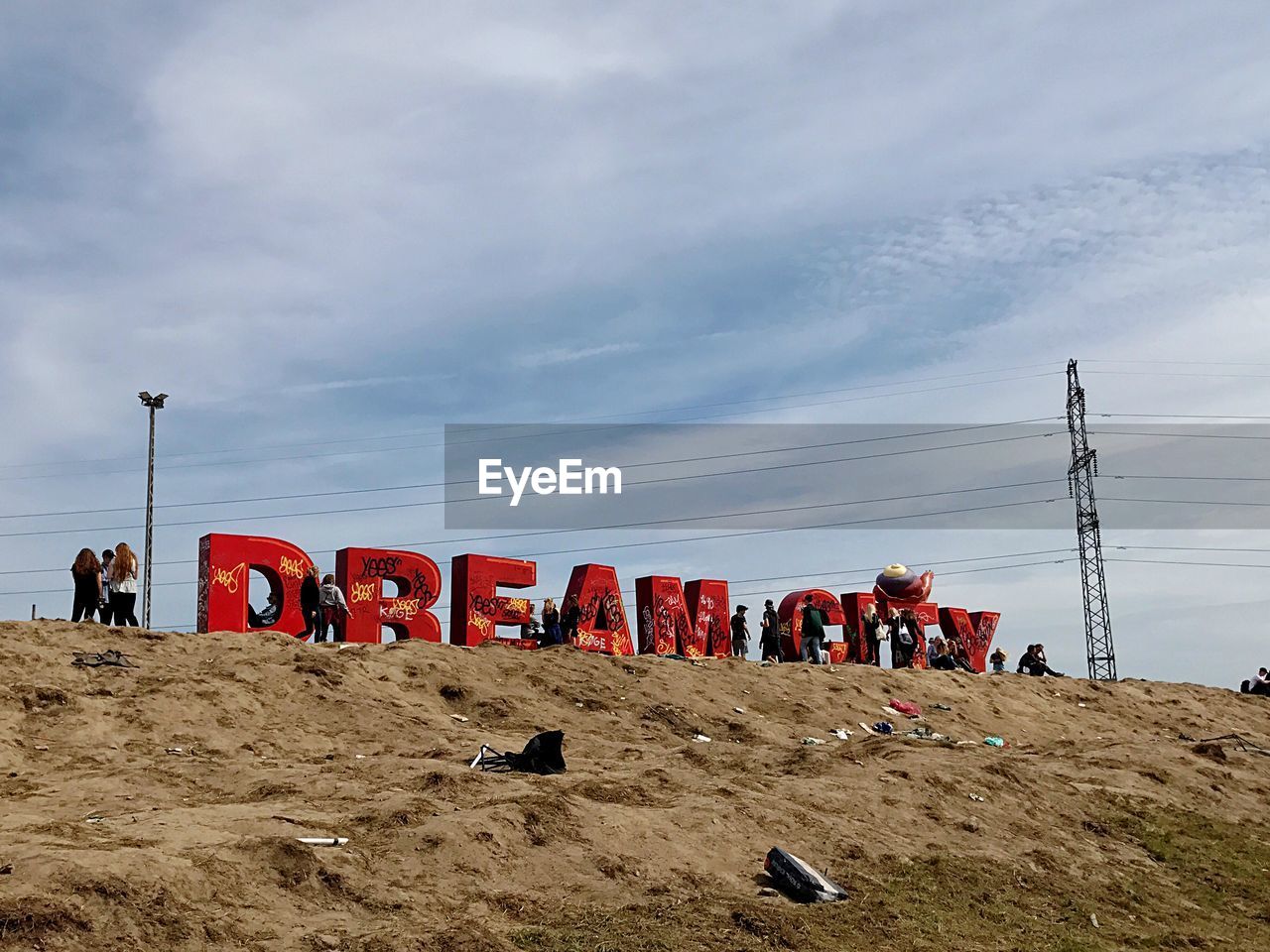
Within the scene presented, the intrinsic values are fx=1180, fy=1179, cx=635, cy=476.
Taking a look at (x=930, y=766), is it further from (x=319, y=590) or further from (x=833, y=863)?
(x=319, y=590)

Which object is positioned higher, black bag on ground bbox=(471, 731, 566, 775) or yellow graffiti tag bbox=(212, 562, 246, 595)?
yellow graffiti tag bbox=(212, 562, 246, 595)

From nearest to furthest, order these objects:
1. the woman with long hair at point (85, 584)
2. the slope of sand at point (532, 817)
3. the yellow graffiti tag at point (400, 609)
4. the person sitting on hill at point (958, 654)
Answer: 1. the slope of sand at point (532, 817)
2. the woman with long hair at point (85, 584)
3. the yellow graffiti tag at point (400, 609)
4. the person sitting on hill at point (958, 654)

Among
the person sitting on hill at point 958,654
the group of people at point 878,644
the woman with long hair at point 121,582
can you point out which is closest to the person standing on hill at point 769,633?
the group of people at point 878,644

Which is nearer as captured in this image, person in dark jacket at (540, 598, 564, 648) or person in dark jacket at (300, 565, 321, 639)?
person in dark jacket at (300, 565, 321, 639)

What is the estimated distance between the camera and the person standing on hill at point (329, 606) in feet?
79.6

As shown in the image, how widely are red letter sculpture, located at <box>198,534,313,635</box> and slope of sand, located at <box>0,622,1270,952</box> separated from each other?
171 cm

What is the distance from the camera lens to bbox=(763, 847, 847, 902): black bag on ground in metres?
12.4

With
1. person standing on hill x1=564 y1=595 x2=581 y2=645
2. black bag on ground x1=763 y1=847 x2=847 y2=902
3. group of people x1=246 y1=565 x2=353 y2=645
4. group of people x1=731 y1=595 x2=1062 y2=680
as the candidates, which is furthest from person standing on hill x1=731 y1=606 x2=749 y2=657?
black bag on ground x1=763 y1=847 x2=847 y2=902

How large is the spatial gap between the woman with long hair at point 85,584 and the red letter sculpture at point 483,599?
7.73m

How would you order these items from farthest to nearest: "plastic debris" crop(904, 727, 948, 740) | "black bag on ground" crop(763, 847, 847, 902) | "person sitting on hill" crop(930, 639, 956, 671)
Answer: "person sitting on hill" crop(930, 639, 956, 671), "plastic debris" crop(904, 727, 948, 740), "black bag on ground" crop(763, 847, 847, 902)

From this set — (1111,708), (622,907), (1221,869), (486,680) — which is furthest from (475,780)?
(1111,708)

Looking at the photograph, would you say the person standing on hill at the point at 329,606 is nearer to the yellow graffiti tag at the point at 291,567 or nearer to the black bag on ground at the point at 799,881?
the yellow graffiti tag at the point at 291,567

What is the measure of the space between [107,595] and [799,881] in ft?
48.7

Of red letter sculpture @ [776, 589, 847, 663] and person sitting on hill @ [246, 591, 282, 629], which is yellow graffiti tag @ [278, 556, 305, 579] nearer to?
person sitting on hill @ [246, 591, 282, 629]
